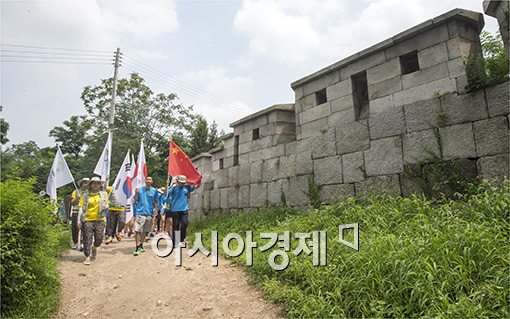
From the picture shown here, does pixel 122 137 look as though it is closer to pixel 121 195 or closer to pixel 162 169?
pixel 162 169

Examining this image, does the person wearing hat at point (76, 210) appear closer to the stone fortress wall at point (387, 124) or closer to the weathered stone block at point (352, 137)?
the stone fortress wall at point (387, 124)

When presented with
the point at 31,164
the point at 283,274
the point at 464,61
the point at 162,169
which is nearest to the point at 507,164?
the point at 464,61

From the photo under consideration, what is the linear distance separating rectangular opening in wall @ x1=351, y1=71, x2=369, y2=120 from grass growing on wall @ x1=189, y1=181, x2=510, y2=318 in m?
2.11

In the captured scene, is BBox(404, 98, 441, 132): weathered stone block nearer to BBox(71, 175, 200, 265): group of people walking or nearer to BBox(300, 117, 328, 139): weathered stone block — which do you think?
BBox(300, 117, 328, 139): weathered stone block

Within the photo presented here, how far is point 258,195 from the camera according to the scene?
7.91m

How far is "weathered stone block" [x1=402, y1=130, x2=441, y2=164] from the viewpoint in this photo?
4.80m

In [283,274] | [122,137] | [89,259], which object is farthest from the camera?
[122,137]

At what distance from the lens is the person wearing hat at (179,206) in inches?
252

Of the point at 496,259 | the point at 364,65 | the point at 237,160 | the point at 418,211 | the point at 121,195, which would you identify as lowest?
the point at 496,259

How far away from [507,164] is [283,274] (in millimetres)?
3339

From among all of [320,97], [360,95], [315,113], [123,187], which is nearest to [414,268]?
[360,95]

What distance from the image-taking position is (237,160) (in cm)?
897

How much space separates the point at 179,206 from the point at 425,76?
5.22m

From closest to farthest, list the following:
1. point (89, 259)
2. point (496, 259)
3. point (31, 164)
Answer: point (496, 259), point (89, 259), point (31, 164)
